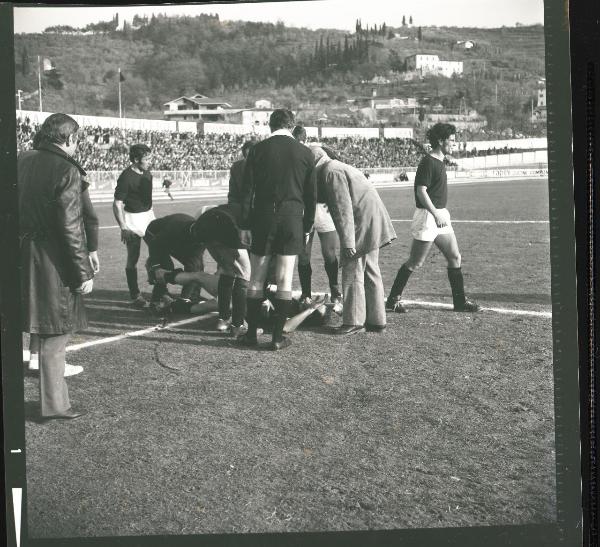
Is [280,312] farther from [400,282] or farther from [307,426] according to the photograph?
[400,282]

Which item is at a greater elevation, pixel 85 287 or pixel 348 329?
pixel 85 287

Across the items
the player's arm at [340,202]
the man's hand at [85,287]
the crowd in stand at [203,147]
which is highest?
the crowd in stand at [203,147]

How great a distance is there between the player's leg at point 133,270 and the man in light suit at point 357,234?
3.21ft

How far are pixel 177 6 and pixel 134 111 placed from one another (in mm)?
491

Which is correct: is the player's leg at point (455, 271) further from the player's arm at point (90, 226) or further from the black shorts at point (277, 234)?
the player's arm at point (90, 226)

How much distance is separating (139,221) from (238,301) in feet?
2.15

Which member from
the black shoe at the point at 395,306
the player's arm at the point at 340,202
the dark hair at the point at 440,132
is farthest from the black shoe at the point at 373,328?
the dark hair at the point at 440,132

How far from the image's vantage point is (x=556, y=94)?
331cm

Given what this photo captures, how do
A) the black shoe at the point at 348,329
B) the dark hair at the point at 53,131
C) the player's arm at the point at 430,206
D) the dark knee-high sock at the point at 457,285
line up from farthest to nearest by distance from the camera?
the dark knee-high sock at the point at 457,285, the black shoe at the point at 348,329, the player's arm at the point at 430,206, the dark hair at the point at 53,131

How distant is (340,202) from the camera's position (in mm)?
3746

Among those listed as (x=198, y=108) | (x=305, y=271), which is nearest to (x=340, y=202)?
(x=305, y=271)

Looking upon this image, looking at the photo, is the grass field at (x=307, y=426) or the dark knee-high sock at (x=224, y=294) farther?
the dark knee-high sock at (x=224, y=294)

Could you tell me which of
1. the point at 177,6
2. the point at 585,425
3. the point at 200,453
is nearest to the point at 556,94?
the point at 585,425

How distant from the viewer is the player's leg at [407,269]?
4012mm
